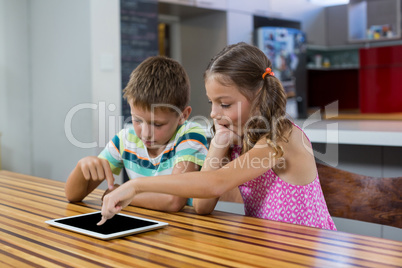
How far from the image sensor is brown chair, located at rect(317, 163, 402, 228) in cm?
104

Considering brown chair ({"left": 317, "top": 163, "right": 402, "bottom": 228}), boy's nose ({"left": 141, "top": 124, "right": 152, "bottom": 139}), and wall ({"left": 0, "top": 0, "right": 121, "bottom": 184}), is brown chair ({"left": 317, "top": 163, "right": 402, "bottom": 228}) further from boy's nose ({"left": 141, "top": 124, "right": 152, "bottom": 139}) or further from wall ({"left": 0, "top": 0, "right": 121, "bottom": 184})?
wall ({"left": 0, "top": 0, "right": 121, "bottom": 184})

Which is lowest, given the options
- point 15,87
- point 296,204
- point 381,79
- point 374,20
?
point 296,204

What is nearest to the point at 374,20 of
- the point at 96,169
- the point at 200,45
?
the point at 200,45

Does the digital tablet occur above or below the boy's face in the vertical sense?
below

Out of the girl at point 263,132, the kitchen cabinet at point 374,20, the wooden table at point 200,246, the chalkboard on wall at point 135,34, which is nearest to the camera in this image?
the wooden table at point 200,246

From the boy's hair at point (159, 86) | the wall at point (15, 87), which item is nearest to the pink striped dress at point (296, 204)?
the boy's hair at point (159, 86)

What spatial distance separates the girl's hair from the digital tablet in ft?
1.24

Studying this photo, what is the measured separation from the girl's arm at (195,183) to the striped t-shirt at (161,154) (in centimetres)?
27

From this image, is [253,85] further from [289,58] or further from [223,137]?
[289,58]

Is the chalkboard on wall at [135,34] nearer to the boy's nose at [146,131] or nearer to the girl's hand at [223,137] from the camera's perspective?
the boy's nose at [146,131]

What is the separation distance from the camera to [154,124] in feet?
4.24

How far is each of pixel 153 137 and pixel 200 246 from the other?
1.98 feet

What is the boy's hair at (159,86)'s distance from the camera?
4.21 ft

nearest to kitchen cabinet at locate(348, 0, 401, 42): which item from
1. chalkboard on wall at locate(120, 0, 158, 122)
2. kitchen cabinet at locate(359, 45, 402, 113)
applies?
kitchen cabinet at locate(359, 45, 402, 113)
